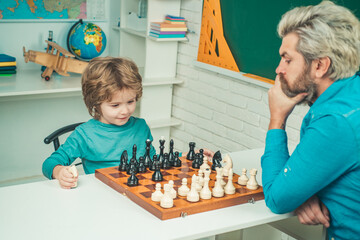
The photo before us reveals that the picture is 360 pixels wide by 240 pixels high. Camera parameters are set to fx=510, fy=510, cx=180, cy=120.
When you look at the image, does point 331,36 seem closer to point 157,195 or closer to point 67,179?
point 157,195

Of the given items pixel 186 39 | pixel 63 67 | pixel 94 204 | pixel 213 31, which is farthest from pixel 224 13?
pixel 94 204

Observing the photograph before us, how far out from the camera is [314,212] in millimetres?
1688

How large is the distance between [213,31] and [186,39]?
335mm

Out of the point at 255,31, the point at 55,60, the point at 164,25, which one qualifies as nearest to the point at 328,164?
the point at 255,31

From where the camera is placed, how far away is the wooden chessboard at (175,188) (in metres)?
1.63

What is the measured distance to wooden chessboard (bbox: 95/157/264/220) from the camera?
163cm

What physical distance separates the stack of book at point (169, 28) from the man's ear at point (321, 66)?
7.31ft

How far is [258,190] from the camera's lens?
6.10 ft

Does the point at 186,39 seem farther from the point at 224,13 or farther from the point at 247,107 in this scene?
the point at 247,107

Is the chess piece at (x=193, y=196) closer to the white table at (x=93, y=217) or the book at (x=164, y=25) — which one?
the white table at (x=93, y=217)

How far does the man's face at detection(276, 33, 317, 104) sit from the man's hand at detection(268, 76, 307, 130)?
3 cm

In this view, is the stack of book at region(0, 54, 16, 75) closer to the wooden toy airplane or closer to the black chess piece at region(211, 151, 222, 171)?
the wooden toy airplane

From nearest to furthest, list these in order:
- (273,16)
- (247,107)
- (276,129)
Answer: (276,129) → (273,16) → (247,107)

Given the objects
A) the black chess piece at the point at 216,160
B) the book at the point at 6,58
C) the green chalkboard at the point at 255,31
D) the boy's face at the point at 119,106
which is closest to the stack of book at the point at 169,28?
the green chalkboard at the point at 255,31
